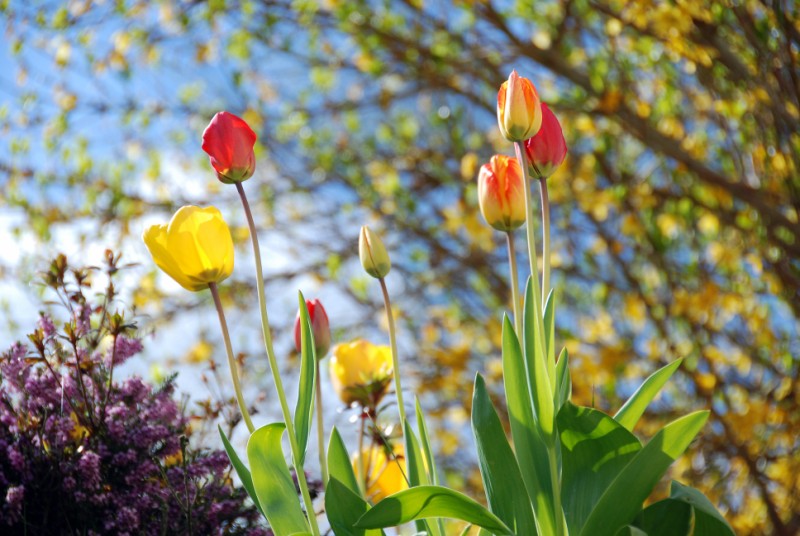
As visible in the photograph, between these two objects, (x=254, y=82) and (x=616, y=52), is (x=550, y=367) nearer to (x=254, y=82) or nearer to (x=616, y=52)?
(x=616, y=52)

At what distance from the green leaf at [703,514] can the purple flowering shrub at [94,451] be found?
0.35m

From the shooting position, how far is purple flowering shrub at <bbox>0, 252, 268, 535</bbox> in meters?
0.69

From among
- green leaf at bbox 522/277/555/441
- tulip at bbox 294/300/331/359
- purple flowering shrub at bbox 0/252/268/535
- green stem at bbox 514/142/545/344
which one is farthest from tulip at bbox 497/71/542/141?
purple flowering shrub at bbox 0/252/268/535

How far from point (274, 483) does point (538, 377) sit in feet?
0.68

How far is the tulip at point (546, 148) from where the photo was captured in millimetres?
693

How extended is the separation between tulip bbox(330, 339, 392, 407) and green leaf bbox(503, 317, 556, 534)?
7.0 inches

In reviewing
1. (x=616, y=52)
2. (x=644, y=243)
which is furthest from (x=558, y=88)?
(x=644, y=243)

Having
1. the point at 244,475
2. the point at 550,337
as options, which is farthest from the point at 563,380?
the point at 244,475

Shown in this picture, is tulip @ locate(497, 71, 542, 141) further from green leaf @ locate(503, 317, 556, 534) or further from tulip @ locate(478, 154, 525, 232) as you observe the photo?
green leaf @ locate(503, 317, 556, 534)

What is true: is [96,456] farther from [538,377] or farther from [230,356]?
[538,377]

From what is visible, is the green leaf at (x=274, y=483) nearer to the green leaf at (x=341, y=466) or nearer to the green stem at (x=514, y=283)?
the green leaf at (x=341, y=466)

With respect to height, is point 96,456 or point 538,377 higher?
point 538,377

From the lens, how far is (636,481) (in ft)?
1.90

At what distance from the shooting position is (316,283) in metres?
3.01
